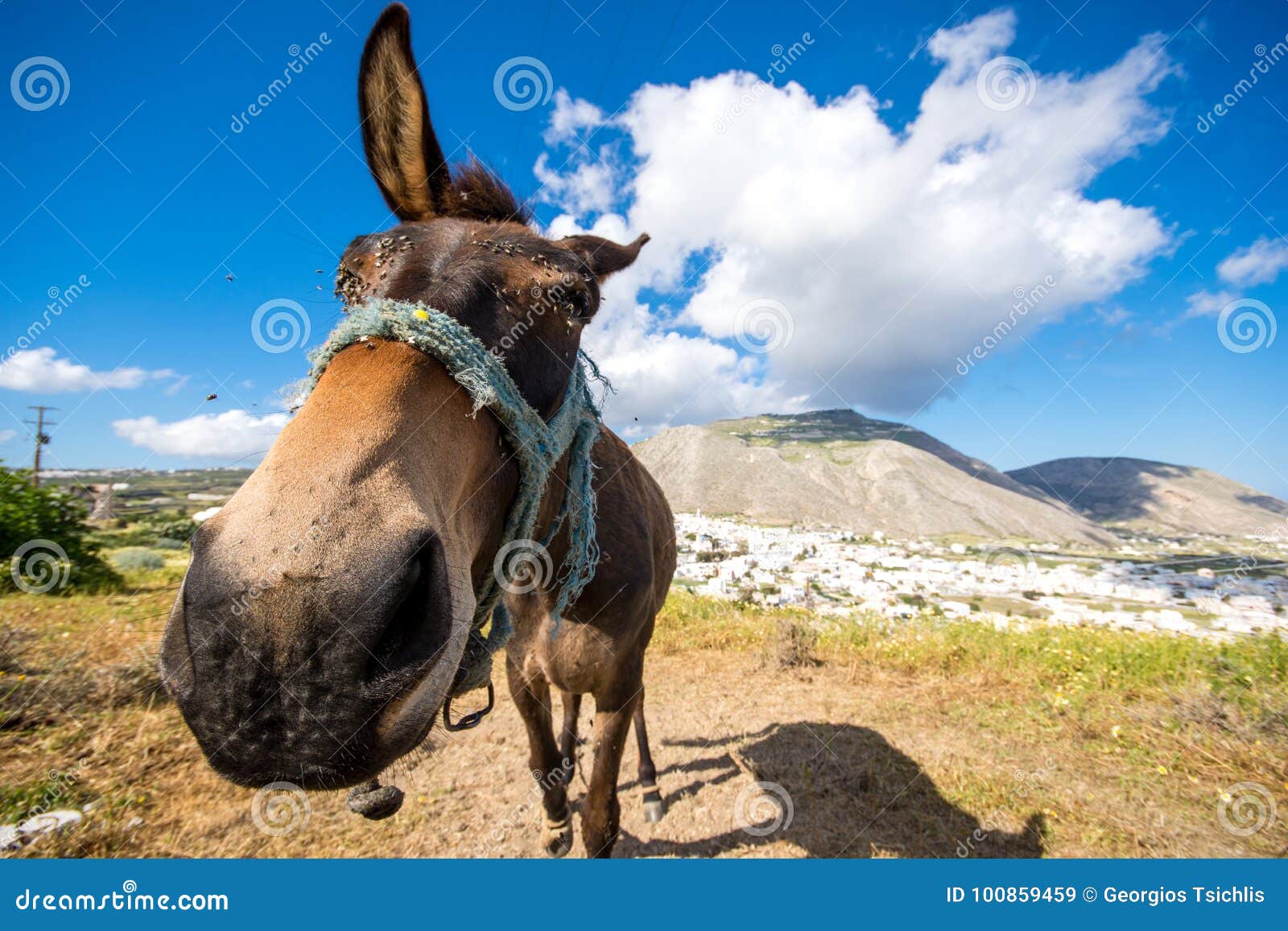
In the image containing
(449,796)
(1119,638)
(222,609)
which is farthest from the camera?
(1119,638)

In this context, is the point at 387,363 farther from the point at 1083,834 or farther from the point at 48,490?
the point at 48,490

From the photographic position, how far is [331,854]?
4.27 metres

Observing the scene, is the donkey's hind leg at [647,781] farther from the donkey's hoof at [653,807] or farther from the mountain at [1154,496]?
the mountain at [1154,496]

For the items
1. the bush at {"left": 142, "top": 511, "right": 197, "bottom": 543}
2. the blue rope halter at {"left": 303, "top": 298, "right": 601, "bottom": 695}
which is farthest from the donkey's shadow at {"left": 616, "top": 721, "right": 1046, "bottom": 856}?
the bush at {"left": 142, "top": 511, "right": 197, "bottom": 543}

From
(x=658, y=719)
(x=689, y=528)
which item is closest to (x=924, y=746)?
(x=658, y=719)

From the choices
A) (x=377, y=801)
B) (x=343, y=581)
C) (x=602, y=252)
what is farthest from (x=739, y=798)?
(x=343, y=581)

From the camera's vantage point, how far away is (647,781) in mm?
5594

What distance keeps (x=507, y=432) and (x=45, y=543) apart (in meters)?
10.5

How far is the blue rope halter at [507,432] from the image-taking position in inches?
62.9

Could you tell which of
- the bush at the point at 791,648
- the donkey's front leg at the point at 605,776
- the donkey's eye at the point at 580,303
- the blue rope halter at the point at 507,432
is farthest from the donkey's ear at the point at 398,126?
the bush at the point at 791,648

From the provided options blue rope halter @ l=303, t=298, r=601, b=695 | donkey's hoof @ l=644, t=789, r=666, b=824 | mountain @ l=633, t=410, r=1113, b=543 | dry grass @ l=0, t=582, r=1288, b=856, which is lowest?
donkey's hoof @ l=644, t=789, r=666, b=824

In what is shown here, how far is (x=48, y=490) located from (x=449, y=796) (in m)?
9.26

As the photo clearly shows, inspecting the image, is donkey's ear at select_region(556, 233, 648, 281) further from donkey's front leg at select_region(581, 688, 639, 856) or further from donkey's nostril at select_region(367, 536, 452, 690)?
donkey's front leg at select_region(581, 688, 639, 856)

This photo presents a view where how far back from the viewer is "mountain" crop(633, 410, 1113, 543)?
34.1 meters
